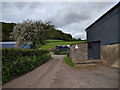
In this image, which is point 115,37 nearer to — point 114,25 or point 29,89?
point 114,25

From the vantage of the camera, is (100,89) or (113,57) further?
(113,57)

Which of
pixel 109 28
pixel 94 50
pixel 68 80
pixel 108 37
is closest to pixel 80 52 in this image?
pixel 94 50

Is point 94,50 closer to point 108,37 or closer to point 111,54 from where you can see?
point 108,37

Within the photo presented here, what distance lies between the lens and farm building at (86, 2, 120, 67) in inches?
457

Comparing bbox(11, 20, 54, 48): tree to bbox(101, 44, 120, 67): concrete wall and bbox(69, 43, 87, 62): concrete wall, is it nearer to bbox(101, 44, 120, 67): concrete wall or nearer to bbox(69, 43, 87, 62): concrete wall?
bbox(69, 43, 87, 62): concrete wall

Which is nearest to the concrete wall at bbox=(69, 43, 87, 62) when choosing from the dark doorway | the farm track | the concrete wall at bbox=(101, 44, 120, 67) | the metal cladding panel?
the dark doorway

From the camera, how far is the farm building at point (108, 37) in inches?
457

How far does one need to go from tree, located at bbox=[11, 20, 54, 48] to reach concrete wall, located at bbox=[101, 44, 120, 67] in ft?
39.4

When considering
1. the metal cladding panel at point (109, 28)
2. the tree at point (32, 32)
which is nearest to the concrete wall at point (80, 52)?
the metal cladding panel at point (109, 28)

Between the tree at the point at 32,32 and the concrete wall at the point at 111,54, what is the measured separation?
12010 mm

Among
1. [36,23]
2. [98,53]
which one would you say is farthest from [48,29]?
[98,53]

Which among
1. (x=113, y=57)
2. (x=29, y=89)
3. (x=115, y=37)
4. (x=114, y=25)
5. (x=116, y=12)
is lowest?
(x=29, y=89)

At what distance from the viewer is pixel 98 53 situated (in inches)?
628

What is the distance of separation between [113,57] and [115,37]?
77.1 inches
